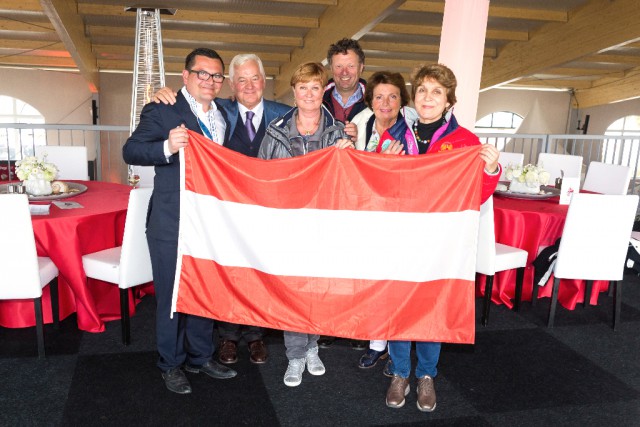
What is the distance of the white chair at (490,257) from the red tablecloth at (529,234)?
12 centimetres

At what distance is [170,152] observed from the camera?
87.2 inches

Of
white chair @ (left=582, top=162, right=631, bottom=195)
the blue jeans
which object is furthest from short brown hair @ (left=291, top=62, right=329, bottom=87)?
white chair @ (left=582, top=162, right=631, bottom=195)

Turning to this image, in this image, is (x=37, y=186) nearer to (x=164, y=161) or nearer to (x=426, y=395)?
(x=164, y=161)

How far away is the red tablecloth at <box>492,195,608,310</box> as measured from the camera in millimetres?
3604

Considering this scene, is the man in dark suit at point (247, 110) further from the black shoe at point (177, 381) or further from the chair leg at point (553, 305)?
the chair leg at point (553, 305)

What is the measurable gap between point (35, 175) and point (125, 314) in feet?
3.82

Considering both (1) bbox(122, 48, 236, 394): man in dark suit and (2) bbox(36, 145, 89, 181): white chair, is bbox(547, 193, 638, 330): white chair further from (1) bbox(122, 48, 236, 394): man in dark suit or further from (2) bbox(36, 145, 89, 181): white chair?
(2) bbox(36, 145, 89, 181): white chair

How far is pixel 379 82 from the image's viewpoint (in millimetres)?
2549

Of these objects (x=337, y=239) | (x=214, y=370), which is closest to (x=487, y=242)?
(x=337, y=239)

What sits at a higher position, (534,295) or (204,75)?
(204,75)

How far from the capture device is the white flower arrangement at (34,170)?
3.33m

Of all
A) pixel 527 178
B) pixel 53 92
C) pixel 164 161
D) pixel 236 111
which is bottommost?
pixel 527 178

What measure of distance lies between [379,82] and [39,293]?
213cm

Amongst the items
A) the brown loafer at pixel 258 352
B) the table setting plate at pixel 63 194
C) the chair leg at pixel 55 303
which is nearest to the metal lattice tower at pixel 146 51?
the table setting plate at pixel 63 194
